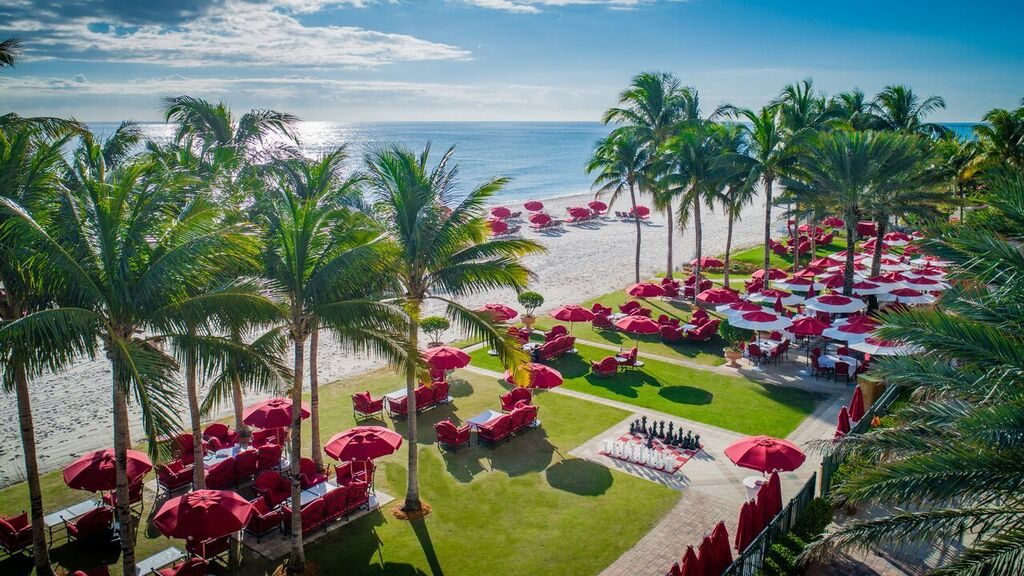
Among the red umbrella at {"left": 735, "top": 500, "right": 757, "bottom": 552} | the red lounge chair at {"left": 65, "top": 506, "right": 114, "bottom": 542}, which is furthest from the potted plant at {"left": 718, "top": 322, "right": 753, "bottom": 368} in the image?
the red lounge chair at {"left": 65, "top": 506, "right": 114, "bottom": 542}

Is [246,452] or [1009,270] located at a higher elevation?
[1009,270]

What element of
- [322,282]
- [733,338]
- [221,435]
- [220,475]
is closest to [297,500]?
[322,282]

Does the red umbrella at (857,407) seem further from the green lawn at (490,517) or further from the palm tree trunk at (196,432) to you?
the palm tree trunk at (196,432)

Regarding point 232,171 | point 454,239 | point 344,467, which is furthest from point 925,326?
point 232,171

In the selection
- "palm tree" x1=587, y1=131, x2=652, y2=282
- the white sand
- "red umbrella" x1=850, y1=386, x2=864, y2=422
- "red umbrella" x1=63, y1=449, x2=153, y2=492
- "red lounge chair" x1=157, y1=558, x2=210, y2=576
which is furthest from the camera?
"palm tree" x1=587, y1=131, x2=652, y2=282

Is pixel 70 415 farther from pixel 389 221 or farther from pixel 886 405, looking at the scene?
pixel 886 405

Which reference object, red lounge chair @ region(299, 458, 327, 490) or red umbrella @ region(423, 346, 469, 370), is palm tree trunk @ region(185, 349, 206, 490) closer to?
red lounge chair @ region(299, 458, 327, 490)

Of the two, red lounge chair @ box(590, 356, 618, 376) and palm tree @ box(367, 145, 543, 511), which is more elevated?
palm tree @ box(367, 145, 543, 511)
